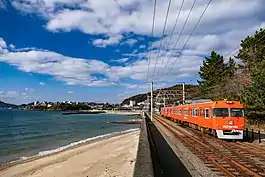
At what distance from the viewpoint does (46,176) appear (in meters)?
17.8

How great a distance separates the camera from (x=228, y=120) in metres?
21.5

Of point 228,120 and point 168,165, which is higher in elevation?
point 228,120

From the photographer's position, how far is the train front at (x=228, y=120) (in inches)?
833

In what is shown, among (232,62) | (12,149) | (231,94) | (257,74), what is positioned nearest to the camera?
(257,74)

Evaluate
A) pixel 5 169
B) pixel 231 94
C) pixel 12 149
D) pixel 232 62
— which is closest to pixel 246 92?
pixel 231 94

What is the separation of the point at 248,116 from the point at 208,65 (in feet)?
109

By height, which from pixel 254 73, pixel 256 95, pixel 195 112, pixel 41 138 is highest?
pixel 254 73

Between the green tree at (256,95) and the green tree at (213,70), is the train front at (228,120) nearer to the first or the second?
the green tree at (256,95)

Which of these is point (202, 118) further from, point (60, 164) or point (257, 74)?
point (60, 164)

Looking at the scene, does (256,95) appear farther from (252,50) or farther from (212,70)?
(212,70)

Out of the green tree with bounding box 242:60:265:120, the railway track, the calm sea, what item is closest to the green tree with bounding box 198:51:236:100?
the calm sea

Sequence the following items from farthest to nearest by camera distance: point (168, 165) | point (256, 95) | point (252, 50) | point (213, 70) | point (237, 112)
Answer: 1. point (213, 70)
2. point (252, 50)
3. point (256, 95)
4. point (237, 112)
5. point (168, 165)

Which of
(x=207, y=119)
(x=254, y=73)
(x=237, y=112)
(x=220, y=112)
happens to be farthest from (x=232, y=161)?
(x=254, y=73)

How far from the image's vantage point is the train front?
2116 cm
